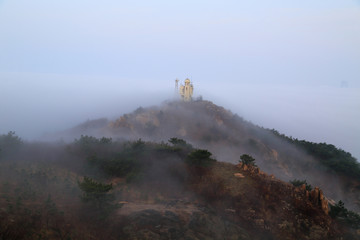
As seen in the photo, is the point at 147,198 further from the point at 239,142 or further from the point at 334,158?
the point at 334,158

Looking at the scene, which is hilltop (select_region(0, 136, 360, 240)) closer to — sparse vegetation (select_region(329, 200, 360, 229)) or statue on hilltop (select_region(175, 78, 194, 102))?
sparse vegetation (select_region(329, 200, 360, 229))

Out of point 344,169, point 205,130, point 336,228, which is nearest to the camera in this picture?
point 336,228

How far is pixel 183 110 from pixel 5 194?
40.4m

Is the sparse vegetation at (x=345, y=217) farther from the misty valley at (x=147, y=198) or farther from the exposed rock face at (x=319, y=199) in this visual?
the exposed rock face at (x=319, y=199)

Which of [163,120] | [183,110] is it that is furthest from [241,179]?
[183,110]

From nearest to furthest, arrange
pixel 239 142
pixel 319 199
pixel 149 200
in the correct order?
pixel 149 200
pixel 319 199
pixel 239 142

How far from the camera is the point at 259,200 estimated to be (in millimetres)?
14156

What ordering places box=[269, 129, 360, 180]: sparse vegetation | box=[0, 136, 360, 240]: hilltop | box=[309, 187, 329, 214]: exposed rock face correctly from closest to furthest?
box=[0, 136, 360, 240]: hilltop, box=[309, 187, 329, 214]: exposed rock face, box=[269, 129, 360, 180]: sparse vegetation

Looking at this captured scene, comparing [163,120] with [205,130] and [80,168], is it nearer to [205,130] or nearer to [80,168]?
[205,130]

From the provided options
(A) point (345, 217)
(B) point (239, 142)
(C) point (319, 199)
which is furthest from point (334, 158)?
(C) point (319, 199)

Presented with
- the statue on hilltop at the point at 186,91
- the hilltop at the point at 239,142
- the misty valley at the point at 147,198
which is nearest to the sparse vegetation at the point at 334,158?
the hilltop at the point at 239,142

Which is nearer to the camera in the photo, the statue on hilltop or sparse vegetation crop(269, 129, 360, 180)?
sparse vegetation crop(269, 129, 360, 180)

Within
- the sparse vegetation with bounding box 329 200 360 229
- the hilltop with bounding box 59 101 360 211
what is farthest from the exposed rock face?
the hilltop with bounding box 59 101 360 211

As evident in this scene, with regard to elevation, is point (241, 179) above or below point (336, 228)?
above
